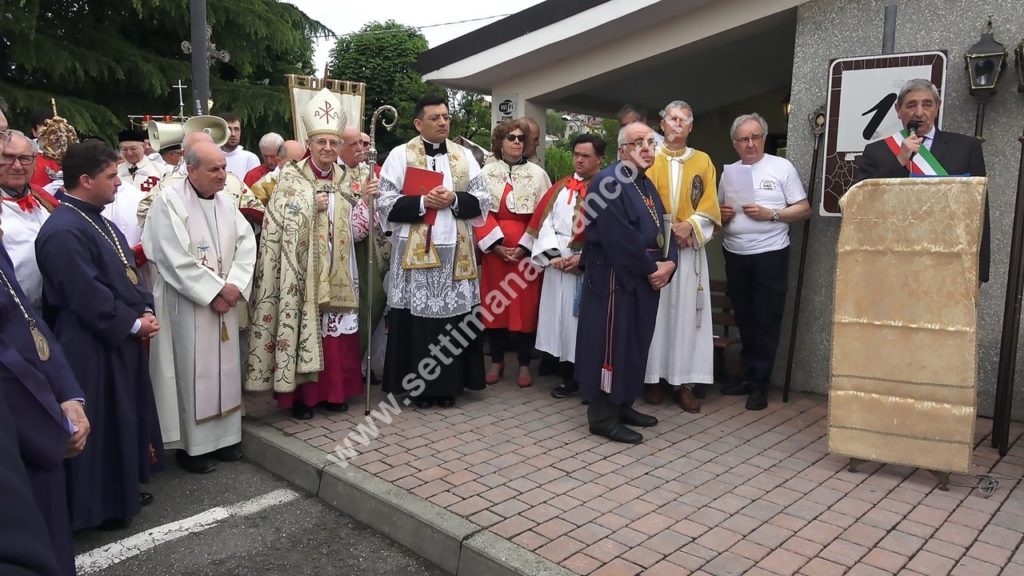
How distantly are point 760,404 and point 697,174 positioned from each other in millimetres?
1742

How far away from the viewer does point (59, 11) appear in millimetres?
12219

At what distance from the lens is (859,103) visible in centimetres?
518

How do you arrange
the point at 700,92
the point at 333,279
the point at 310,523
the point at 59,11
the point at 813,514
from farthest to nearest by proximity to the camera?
the point at 59,11
the point at 700,92
the point at 333,279
the point at 310,523
the point at 813,514

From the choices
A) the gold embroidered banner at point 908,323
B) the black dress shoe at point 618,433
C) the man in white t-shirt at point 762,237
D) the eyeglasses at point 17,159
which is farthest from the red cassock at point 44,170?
the gold embroidered banner at point 908,323

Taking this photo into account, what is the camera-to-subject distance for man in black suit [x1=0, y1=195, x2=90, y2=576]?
81.2 inches

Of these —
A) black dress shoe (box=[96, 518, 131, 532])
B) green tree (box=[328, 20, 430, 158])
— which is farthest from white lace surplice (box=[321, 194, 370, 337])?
green tree (box=[328, 20, 430, 158])

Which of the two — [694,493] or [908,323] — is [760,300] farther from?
[694,493]

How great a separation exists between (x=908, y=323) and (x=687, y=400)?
1737 millimetres

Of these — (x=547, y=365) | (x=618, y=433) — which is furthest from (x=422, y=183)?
(x=618, y=433)

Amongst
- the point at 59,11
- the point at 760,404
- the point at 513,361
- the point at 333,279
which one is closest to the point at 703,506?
the point at 760,404

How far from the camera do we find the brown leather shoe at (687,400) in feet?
17.6

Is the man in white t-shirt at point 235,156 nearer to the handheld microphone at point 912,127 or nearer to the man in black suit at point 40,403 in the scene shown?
the man in black suit at point 40,403

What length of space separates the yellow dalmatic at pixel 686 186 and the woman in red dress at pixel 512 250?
1193mm

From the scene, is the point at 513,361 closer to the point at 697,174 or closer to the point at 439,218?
the point at 439,218
